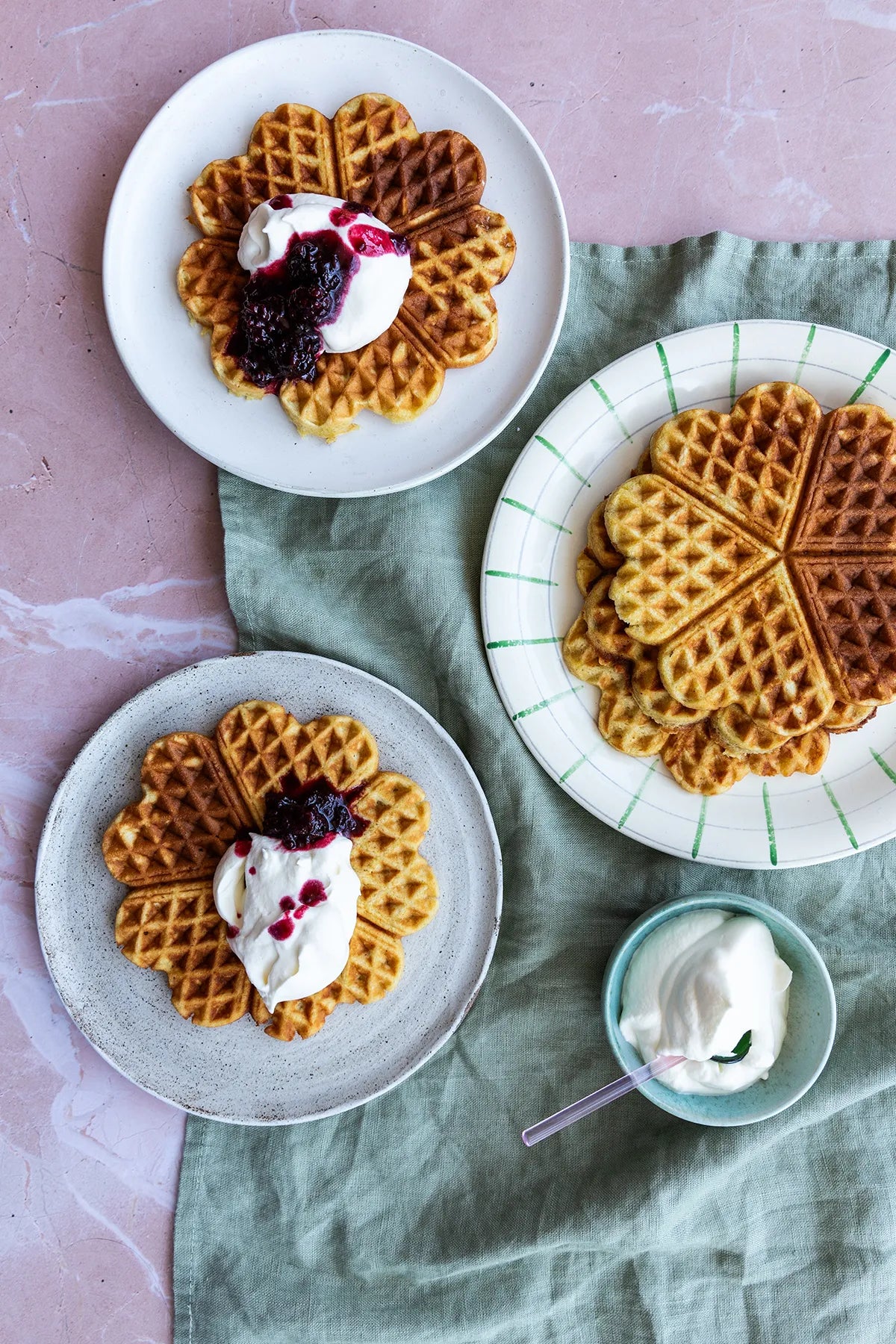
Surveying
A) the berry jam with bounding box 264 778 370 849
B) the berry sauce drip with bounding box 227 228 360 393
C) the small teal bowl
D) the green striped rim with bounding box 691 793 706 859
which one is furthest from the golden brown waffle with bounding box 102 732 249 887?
the green striped rim with bounding box 691 793 706 859

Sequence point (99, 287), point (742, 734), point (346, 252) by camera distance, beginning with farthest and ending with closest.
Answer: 1. point (99, 287)
2. point (742, 734)
3. point (346, 252)

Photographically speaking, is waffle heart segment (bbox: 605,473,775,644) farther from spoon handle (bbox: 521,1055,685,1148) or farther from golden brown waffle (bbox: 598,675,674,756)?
spoon handle (bbox: 521,1055,685,1148)

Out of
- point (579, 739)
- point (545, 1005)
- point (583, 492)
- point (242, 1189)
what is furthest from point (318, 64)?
point (242, 1189)

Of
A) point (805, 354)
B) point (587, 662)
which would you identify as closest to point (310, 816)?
point (587, 662)

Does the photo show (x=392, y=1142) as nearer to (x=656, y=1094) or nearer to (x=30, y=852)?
(x=656, y=1094)

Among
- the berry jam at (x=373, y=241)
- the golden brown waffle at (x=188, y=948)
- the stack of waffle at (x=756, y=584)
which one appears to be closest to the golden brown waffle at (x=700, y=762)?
the stack of waffle at (x=756, y=584)

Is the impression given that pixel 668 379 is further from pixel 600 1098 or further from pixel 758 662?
pixel 600 1098

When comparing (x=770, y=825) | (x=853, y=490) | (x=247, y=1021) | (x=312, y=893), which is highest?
(x=853, y=490)
